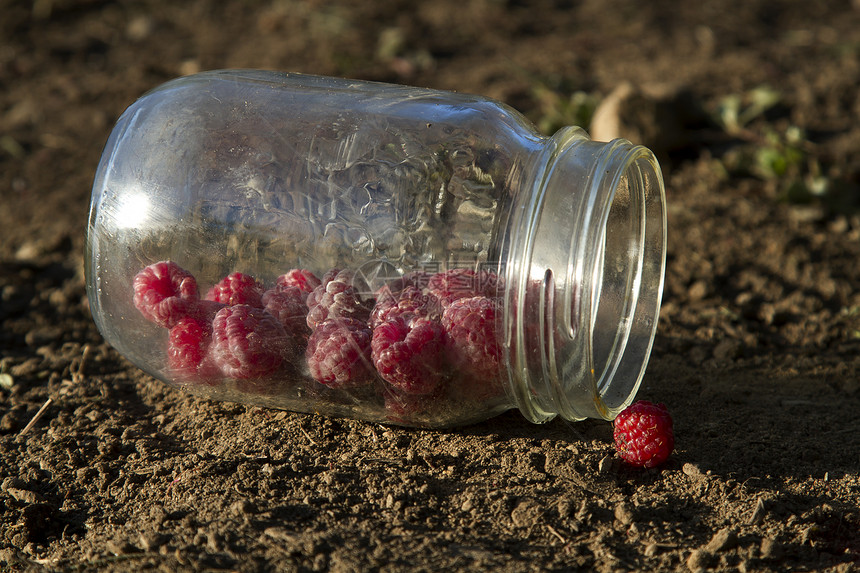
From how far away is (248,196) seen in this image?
231cm

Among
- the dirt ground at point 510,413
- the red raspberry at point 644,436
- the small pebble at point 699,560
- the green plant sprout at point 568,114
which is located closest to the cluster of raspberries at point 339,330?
the dirt ground at point 510,413

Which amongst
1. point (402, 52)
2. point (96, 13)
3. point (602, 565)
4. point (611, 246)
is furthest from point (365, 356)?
point (96, 13)

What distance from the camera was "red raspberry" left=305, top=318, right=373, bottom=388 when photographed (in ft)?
6.86

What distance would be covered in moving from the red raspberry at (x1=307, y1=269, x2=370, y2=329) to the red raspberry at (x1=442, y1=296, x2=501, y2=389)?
0.76 feet

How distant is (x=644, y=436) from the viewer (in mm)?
2188

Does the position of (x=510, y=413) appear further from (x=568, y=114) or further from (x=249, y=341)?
(x=568, y=114)

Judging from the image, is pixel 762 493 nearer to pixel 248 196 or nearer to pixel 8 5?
pixel 248 196

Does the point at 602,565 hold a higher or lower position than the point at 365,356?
lower

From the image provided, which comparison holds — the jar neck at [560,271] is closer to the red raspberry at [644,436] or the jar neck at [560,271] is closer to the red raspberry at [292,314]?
the red raspberry at [644,436]

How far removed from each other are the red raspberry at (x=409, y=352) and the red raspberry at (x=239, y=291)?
0.38 meters

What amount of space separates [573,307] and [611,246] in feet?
1.51

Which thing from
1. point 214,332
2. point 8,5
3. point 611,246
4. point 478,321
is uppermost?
point 8,5

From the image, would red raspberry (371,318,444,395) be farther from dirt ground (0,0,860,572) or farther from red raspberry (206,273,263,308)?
red raspberry (206,273,263,308)

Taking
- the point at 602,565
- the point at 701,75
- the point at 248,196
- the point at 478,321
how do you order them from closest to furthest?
the point at 602,565
the point at 478,321
the point at 248,196
the point at 701,75
